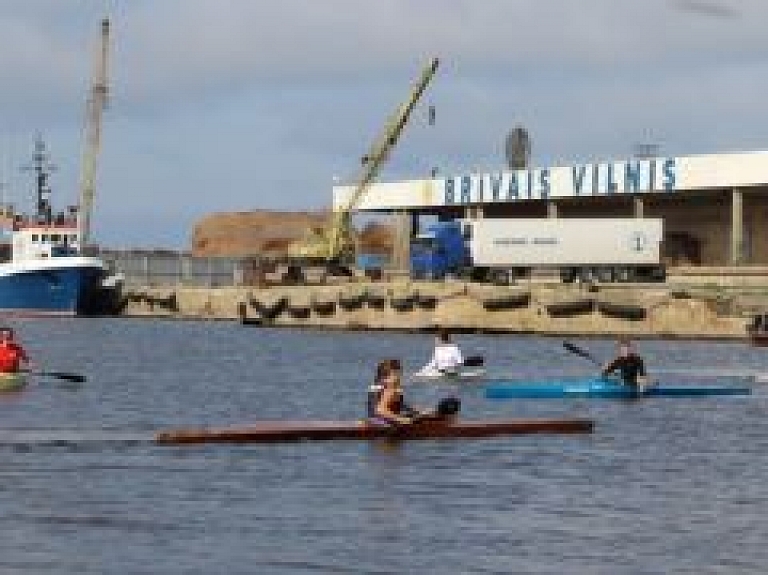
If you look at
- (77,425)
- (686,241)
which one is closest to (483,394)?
(77,425)

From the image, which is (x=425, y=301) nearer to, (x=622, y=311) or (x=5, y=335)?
(x=622, y=311)

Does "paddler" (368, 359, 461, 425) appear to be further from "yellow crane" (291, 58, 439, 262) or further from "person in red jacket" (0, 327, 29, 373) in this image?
"yellow crane" (291, 58, 439, 262)

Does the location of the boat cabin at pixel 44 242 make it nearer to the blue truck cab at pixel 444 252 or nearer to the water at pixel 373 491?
the blue truck cab at pixel 444 252

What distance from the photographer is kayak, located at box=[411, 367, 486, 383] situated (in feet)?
200

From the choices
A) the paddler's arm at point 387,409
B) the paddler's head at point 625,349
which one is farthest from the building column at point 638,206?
the paddler's arm at point 387,409

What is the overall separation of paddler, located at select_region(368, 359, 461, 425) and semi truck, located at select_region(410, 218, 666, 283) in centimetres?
7635

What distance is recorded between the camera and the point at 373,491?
35250 millimetres

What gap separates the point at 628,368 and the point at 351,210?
99043 mm

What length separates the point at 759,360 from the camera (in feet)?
281

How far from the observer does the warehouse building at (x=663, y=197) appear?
11375 centimetres

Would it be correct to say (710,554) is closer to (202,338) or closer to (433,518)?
(433,518)

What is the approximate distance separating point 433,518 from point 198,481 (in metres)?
6.11

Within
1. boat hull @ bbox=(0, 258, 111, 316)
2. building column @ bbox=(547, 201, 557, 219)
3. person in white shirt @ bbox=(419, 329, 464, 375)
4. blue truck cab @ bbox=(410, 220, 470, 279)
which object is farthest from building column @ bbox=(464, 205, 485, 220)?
person in white shirt @ bbox=(419, 329, 464, 375)

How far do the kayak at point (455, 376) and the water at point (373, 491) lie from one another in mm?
466
